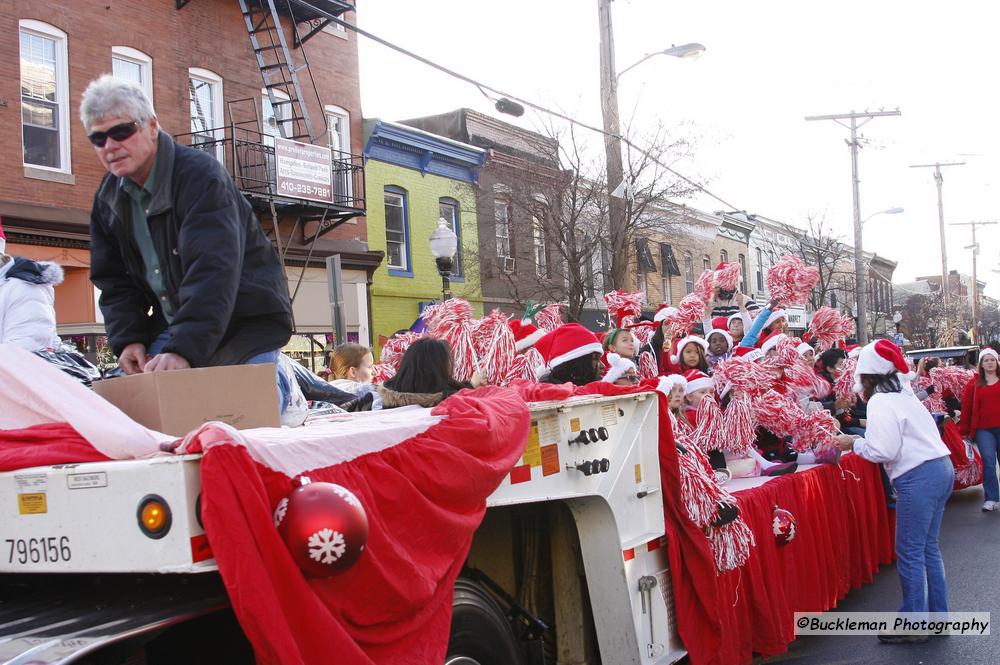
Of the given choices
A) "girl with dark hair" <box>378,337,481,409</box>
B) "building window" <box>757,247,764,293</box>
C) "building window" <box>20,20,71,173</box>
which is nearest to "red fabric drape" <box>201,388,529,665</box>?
"girl with dark hair" <box>378,337,481,409</box>

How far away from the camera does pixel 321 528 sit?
7.39 feet

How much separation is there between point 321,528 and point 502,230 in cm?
2137

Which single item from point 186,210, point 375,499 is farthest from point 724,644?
point 186,210

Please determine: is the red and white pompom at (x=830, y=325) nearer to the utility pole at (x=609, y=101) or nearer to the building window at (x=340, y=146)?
the utility pole at (x=609, y=101)

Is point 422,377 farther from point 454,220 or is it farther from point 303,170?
point 454,220

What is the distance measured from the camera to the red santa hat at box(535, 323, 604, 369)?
19.2ft

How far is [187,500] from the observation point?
86.8 inches

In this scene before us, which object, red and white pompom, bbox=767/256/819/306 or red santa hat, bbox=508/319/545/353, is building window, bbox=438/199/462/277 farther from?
red santa hat, bbox=508/319/545/353

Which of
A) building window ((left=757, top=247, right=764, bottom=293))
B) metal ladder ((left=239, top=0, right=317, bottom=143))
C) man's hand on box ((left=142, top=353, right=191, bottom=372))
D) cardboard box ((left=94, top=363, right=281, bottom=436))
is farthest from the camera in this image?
building window ((left=757, top=247, right=764, bottom=293))

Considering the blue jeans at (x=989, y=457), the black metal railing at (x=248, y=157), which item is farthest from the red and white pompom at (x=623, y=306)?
the black metal railing at (x=248, y=157)

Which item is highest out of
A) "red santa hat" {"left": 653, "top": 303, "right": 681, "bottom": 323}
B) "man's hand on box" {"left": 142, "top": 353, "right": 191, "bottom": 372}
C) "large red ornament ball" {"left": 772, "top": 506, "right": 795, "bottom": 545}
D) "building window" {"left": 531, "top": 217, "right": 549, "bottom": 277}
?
"building window" {"left": 531, "top": 217, "right": 549, "bottom": 277}

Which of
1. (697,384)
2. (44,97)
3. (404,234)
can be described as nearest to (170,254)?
(697,384)

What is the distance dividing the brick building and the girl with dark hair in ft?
32.9

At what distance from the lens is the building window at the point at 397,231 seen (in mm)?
21406
